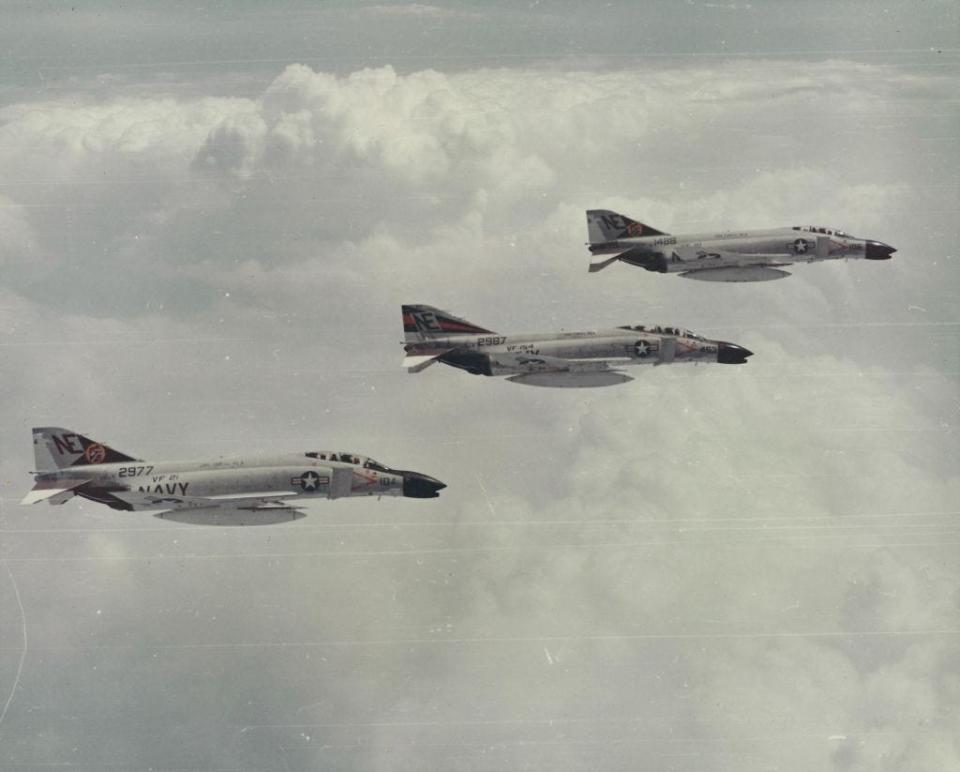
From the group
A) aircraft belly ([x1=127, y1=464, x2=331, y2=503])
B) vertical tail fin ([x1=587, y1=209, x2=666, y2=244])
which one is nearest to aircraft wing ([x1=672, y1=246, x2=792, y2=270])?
vertical tail fin ([x1=587, y1=209, x2=666, y2=244])

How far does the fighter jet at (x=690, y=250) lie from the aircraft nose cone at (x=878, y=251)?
4.36m

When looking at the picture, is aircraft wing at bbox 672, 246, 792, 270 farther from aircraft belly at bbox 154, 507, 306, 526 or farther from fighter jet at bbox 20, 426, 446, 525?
aircraft belly at bbox 154, 507, 306, 526

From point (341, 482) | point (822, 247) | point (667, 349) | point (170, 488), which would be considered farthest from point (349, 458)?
point (822, 247)

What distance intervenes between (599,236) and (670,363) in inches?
275

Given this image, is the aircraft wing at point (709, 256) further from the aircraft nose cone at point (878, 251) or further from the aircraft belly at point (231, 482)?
the aircraft belly at point (231, 482)

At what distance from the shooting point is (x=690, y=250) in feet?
231

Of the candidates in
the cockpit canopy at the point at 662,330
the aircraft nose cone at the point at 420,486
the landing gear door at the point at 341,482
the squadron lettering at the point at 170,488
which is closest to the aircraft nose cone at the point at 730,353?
the cockpit canopy at the point at 662,330

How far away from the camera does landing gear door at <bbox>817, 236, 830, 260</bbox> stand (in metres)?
71.8

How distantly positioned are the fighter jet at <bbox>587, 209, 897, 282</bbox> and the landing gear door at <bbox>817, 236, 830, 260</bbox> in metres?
1.61

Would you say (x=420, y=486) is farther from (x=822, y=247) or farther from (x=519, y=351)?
(x=822, y=247)

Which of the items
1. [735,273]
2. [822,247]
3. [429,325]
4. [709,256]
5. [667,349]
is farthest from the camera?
[822,247]

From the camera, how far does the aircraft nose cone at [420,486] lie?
64812 millimetres

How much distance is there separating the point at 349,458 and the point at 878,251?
28000 mm

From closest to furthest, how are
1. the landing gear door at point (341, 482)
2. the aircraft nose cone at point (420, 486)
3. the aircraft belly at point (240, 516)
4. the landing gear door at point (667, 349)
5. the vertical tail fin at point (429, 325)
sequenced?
1. the aircraft belly at point (240, 516)
2. the landing gear door at point (341, 482)
3. the aircraft nose cone at point (420, 486)
4. the vertical tail fin at point (429, 325)
5. the landing gear door at point (667, 349)
